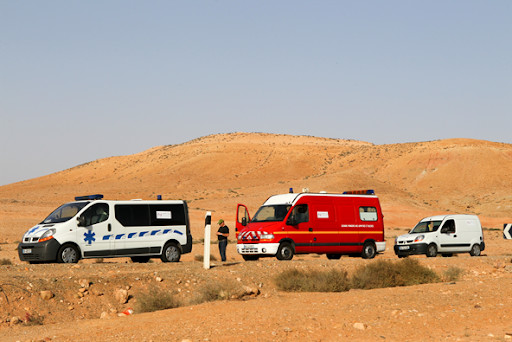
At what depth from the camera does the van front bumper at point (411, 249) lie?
25884mm

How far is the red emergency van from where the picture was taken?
21.3 meters

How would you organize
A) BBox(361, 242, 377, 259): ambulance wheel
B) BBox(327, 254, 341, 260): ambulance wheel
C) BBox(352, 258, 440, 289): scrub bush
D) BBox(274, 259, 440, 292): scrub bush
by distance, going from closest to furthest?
BBox(274, 259, 440, 292): scrub bush, BBox(352, 258, 440, 289): scrub bush, BBox(361, 242, 377, 259): ambulance wheel, BBox(327, 254, 341, 260): ambulance wheel

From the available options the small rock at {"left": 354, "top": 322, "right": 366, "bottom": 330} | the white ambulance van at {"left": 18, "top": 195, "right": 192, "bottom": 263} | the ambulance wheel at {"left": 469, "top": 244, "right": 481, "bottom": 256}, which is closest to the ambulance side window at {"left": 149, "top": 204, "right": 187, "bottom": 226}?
the white ambulance van at {"left": 18, "top": 195, "right": 192, "bottom": 263}

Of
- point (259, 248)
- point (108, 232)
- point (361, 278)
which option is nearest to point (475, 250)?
point (259, 248)

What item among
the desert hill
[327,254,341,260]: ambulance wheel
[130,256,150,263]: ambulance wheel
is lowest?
[327,254,341,260]: ambulance wheel

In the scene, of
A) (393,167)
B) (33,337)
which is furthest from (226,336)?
(393,167)

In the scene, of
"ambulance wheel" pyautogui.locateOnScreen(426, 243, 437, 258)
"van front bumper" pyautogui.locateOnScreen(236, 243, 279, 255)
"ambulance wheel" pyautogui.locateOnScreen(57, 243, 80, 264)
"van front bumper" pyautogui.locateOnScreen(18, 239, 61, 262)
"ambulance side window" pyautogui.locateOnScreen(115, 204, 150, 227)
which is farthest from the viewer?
"ambulance wheel" pyautogui.locateOnScreen(426, 243, 437, 258)

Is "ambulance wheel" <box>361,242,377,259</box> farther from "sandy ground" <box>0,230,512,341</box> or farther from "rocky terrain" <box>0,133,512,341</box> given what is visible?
"sandy ground" <box>0,230,512,341</box>

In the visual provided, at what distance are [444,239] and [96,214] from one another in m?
14.5

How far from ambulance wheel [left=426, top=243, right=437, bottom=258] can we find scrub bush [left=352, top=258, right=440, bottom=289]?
9.73 meters

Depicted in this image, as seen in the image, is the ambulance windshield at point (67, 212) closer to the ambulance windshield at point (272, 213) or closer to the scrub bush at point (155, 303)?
the ambulance windshield at point (272, 213)

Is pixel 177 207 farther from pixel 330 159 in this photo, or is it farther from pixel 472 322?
pixel 330 159

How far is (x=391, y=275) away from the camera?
15500 millimetres

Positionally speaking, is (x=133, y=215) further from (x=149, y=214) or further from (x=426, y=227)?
(x=426, y=227)
